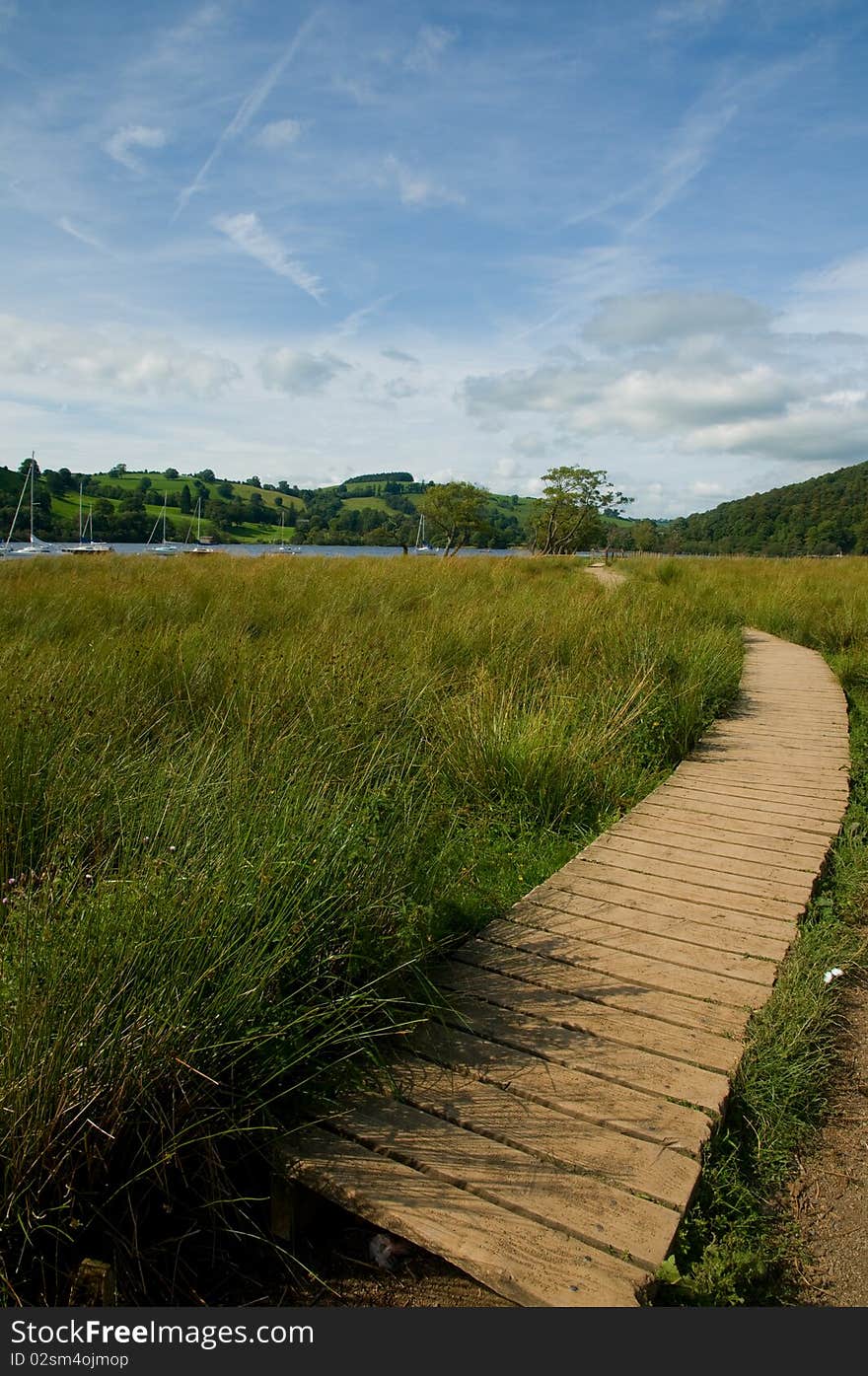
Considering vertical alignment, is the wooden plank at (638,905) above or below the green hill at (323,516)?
below

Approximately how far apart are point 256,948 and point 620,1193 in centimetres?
107

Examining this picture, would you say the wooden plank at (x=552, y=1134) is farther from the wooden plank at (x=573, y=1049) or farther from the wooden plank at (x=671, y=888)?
the wooden plank at (x=671, y=888)

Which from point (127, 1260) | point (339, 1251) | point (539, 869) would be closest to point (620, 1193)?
point (339, 1251)

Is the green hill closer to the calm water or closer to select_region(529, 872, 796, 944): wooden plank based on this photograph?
the calm water

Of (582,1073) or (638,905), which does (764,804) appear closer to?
(638,905)

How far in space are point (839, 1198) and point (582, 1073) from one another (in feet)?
2.32

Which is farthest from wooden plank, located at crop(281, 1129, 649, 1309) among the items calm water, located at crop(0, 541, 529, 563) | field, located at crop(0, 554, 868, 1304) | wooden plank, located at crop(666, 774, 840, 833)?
calm water, located at crop(0, 541, 529, 563)

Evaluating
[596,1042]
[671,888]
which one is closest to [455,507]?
[671,888]

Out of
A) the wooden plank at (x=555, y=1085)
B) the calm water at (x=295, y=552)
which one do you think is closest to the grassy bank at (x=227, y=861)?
the wooden plank at (x=555, y=1085)

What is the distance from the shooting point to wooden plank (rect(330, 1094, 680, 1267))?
1857 millimetres

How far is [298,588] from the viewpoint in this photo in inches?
384

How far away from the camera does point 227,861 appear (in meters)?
2.43

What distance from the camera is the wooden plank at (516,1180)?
73.1 inches

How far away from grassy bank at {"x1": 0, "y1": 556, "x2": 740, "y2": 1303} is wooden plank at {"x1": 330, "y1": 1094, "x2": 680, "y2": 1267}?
0.74 feet
